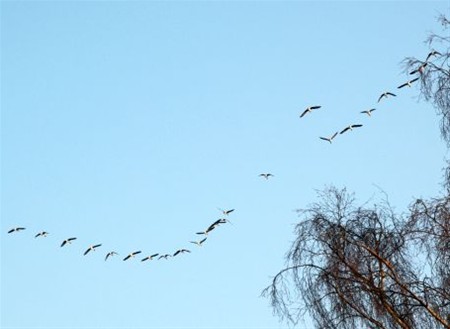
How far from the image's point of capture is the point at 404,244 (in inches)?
539

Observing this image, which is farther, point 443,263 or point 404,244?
point 404,244

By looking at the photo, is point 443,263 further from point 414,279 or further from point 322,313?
point 322,313

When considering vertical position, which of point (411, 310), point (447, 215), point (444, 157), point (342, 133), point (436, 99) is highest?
point (342, 133)

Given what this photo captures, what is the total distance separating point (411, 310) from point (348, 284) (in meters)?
1.02

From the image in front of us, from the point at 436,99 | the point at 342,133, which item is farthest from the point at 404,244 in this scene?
the point at 342,133

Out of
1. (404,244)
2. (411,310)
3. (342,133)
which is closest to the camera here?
(411,310)

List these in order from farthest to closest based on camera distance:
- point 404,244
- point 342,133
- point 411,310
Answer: point 342,133
point 404,244
point 411,310

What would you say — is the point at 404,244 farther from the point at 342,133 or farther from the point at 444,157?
the point at 342,133

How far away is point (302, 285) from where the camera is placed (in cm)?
1387

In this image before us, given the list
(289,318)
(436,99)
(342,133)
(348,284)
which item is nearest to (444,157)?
(436,99)

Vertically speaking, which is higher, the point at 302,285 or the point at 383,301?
the point at 302,285

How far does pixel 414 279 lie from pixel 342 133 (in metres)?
5.86

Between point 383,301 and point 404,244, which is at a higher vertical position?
point 404,244

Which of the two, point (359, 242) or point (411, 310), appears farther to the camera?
point (359, 242)
